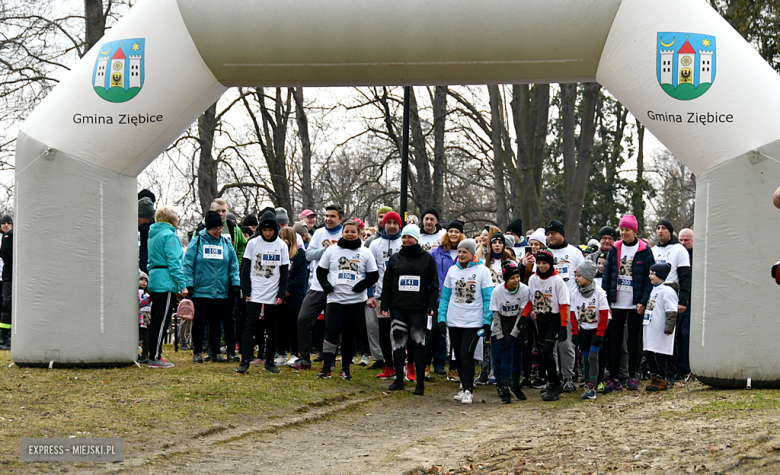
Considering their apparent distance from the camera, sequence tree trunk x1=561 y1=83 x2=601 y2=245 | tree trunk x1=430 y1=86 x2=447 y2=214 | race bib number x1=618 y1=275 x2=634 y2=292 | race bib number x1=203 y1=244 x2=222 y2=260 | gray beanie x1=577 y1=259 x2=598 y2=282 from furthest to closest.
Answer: tree trunk x1=561 y1=83 x2=601 y2=245 → tree trunk x1=430 y1=86 x2=447 y2=214 → race bib number x1=203 y1=244 x2=222 y2=260 → race bib number x1=618 y1=275 x2=634 y2=292 → gray beanie x1=577 y1=259 x2=598 y2=282

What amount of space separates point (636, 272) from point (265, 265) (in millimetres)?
4586

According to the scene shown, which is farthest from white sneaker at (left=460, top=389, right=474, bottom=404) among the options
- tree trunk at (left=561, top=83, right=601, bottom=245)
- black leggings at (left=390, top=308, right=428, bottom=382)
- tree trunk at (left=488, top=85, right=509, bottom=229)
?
tree trunk at (left=488, top=85, right=509, bottom=229)

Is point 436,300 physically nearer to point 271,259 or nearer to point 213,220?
A: point 271,259

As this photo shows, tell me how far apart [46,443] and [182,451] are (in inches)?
39.2

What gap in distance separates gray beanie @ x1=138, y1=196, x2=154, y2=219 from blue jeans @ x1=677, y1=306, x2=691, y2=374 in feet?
23.4

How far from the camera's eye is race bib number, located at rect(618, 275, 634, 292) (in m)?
10.6

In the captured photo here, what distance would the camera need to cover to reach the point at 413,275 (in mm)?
10211

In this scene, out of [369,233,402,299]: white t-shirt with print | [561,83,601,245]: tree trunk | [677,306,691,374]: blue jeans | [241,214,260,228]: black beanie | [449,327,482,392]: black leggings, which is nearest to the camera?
[449,327,482,392]: black leggings

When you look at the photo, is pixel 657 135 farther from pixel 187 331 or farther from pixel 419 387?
pixel 187 331

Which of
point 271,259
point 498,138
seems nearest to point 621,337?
point 271,259

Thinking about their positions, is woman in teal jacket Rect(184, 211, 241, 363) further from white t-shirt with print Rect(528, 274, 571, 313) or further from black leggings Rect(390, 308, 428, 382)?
white t-shirt with print Rect(528, 274, 571, 313)

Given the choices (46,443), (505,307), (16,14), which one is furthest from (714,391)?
(16,14)

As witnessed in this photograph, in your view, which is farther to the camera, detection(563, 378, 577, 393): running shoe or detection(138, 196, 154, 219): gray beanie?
detection(138, 196, 154, 219): gray beanie

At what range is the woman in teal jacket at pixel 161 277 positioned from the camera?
10.5 metres
